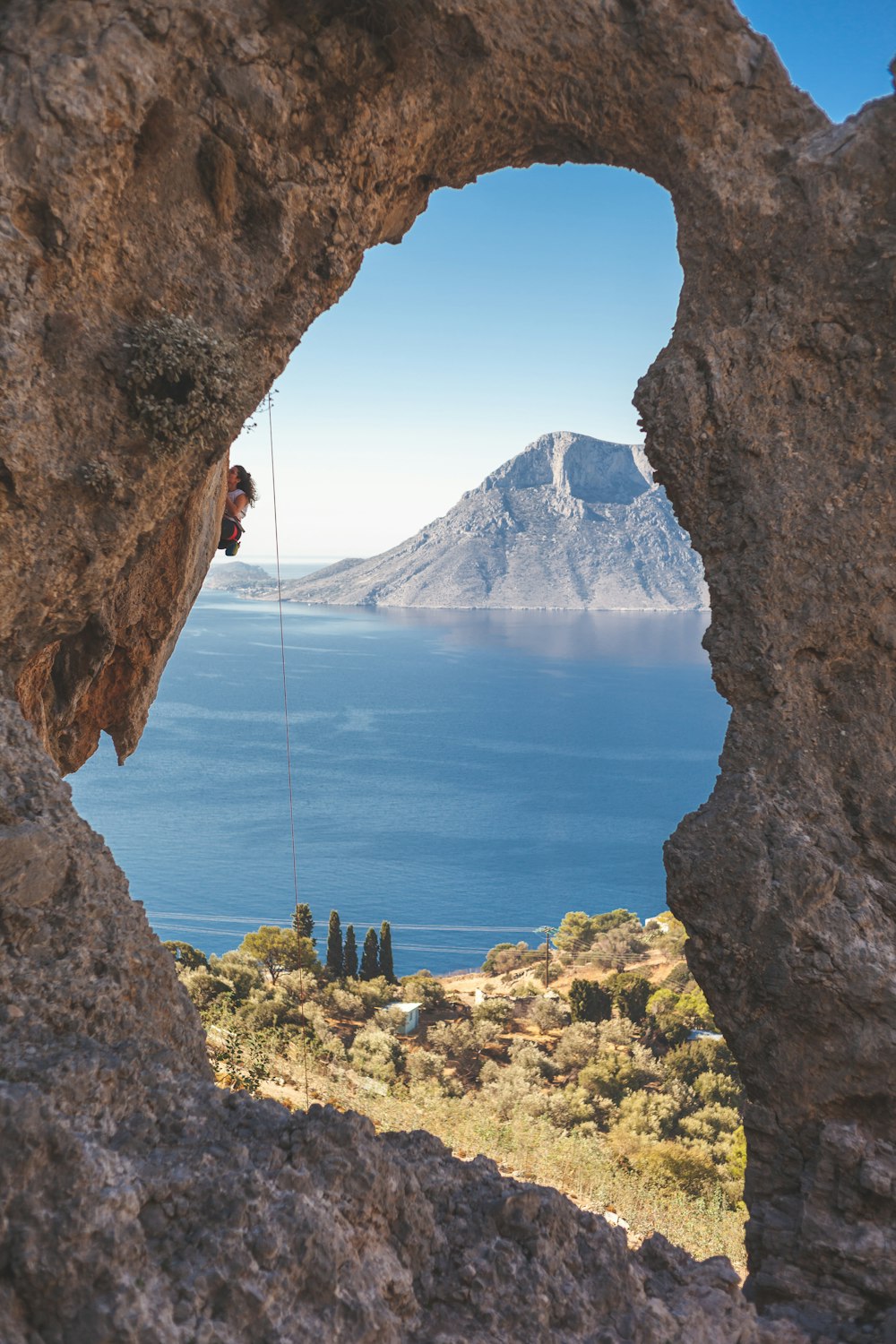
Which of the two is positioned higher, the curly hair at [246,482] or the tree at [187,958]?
the curly hair at [246,482]

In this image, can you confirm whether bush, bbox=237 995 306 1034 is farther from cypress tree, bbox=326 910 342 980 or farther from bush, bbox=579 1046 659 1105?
bush, bbox=579 1046 659 1105

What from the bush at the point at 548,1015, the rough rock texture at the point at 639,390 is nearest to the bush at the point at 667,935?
the bush at the point at 548,1015

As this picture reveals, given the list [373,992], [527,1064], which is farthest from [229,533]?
[373,992]

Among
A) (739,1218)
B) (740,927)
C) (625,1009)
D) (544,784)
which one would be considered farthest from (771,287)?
(544,784)

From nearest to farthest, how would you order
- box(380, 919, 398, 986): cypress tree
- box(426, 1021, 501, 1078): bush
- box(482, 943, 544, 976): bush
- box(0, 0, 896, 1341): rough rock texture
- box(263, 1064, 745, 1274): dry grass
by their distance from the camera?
box(0, 0, 896, 1341): rough rock texture, box(263, 1064, 745, 1274): dry grass, box(426, 1021, 501, 1078): bush, box(380, 919, 398, 986): cypress tree, box(482, 943, 544, 976): bush

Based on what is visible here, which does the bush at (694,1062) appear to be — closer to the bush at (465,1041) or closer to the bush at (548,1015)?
the bush at (548,1015)

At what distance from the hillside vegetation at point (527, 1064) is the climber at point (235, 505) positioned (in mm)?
8599

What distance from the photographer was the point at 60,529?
829 centimetres

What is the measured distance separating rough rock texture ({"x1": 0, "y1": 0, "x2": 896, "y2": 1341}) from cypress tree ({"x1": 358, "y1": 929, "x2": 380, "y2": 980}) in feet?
120

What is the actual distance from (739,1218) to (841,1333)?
20.1 metres

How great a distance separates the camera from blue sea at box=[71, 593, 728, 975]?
8450 centimetres

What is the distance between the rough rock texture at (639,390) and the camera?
24.1 ft

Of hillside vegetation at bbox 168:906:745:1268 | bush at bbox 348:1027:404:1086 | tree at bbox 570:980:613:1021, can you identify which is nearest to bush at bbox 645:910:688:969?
hillside vegetation at bbox 168:906:745:1268

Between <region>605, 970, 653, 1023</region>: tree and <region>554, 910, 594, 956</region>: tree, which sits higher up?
<region>605, 970, 653, 1023</region>: tree
